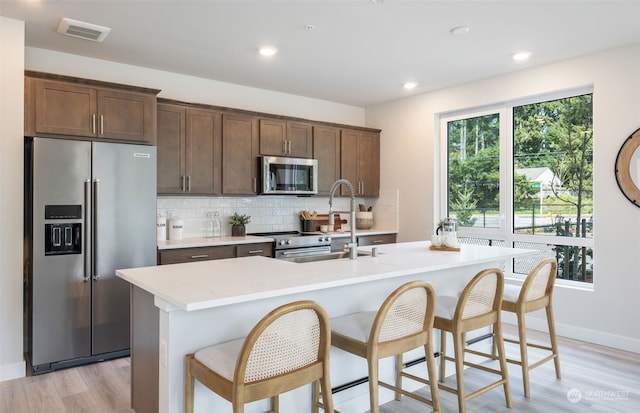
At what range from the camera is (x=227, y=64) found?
14.1 ft

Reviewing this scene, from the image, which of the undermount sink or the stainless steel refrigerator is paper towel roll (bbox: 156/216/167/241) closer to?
the stainless steel refrigerator

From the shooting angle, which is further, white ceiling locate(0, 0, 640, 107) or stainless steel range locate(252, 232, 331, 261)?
stainless steel range locate(252, 232, 331, 261)

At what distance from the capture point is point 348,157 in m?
5.74

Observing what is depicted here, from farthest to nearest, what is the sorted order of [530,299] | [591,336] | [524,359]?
[591,336] → [530,299] → [524,359]

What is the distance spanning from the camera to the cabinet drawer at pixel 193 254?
3.97 metres

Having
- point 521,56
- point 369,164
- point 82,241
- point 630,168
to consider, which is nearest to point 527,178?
point 630,168

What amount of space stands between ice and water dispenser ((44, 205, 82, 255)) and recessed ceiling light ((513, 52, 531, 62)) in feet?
13.1

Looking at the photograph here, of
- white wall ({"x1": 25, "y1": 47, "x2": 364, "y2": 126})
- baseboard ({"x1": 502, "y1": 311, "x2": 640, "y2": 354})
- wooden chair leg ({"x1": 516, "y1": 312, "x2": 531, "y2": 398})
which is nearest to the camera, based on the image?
wooden chair leg ({"x1": 516, "y1": 312, "x2": 531, "y2": 398})

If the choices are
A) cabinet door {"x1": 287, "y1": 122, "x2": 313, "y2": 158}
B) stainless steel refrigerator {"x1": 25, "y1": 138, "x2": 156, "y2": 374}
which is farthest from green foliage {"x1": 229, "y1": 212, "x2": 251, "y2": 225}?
stainless steel refrigerator {"x1": 25, "y1": 138, "x2": 156, "y2": 374}

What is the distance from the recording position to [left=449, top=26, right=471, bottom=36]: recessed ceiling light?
3.38 m

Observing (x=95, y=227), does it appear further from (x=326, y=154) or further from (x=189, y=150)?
(x=326, y=154)

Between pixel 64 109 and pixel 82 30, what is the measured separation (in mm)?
628

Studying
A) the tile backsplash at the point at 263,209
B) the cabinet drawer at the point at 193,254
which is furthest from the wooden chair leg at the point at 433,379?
the tile backsplash at the point at 263,209

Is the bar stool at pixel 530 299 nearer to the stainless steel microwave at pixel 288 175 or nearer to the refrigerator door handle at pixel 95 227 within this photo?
the stainless steel microwave at pixel 288 175
